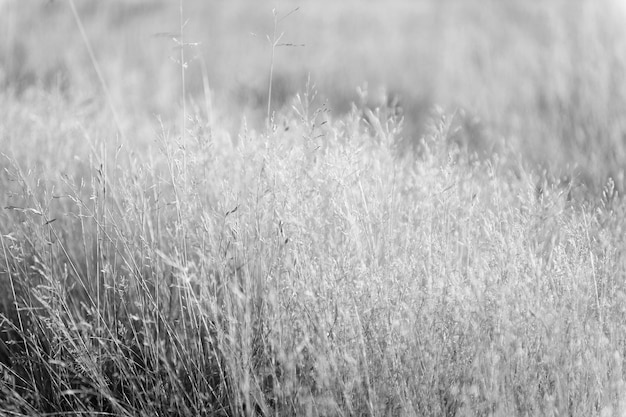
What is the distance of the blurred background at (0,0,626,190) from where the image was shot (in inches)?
163

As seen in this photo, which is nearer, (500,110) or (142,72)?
(500,110)

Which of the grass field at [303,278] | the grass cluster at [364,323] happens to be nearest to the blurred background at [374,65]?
the grass field at [303,278]

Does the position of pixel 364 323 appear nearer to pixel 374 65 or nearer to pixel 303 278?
pixel 303 278

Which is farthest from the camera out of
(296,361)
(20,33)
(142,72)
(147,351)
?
(20,33)

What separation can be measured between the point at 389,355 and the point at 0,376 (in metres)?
1.17

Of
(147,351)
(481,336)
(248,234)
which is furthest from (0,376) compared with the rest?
(481,336)

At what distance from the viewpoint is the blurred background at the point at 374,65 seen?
4141 mm

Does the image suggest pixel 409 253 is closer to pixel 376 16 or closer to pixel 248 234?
pixel 248 234

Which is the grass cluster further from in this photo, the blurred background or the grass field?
the blurred background

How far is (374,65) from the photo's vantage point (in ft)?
22.0

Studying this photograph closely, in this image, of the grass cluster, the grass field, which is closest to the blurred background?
the grass field

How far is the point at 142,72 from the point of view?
262 inches

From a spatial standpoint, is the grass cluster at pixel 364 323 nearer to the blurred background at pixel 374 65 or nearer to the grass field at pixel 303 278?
the grass field at pixel 303 278

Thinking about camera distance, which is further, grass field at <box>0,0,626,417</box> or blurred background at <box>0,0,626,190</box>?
blurred background at <box>0,0,626,190</box>
